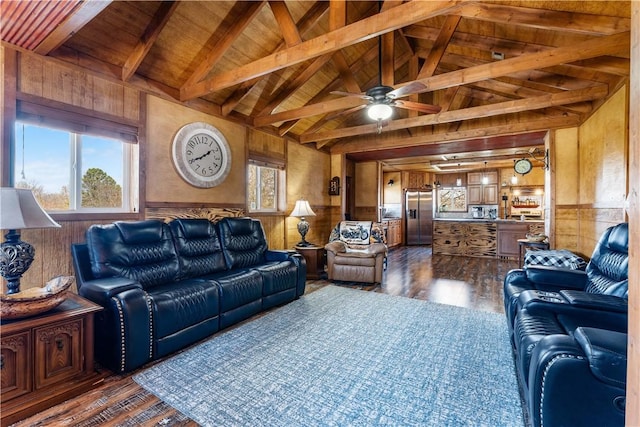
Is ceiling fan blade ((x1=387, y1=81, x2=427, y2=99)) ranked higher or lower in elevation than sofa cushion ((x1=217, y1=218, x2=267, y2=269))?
higher

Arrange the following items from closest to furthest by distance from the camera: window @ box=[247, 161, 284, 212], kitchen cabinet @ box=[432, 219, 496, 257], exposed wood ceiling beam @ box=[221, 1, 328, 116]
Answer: exposed wood ceiling beam @ box=[221, 1, 328, 116] → window @ box=[247, 161, 284, 212] → kitchen cabinet @ box=[432, 219, 496, 257]

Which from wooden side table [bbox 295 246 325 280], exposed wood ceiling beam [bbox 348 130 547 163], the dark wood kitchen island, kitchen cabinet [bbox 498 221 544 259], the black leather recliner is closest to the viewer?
the black leather recliner

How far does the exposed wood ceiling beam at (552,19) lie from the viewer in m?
2.60

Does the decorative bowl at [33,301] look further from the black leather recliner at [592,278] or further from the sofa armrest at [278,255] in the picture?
the black leather recliner at [592,278]

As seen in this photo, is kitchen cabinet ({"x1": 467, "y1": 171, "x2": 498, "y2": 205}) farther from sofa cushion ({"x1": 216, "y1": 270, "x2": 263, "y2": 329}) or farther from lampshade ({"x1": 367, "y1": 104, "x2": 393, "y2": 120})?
sofa cushion ({"x1": 216, "y1": 270, "x2": 263, "y2": 329})

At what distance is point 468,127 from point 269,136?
12.4ft

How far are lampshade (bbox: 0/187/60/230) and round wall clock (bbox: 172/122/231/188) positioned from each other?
73.1 inches

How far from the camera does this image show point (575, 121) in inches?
189

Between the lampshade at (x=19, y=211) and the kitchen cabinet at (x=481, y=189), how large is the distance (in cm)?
1041

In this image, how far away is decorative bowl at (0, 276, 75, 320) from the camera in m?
1.83

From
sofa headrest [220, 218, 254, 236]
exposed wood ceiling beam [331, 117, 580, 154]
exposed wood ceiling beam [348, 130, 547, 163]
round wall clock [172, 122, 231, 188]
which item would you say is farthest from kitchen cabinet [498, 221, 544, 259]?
round wall clock [172, 122, 231, 188]

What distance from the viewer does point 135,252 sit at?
9.50ft

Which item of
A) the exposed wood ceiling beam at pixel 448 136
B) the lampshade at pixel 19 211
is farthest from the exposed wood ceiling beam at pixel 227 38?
the exposed wood ceiling beam at pixel 448 136

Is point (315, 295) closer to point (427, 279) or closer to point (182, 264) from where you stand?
point (182, 264)
